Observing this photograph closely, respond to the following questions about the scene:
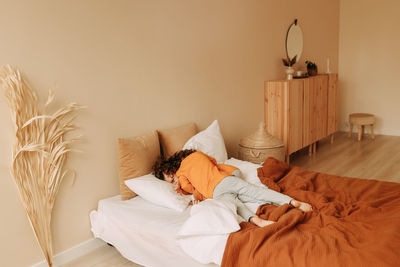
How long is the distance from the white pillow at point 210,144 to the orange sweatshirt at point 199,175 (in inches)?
13.3

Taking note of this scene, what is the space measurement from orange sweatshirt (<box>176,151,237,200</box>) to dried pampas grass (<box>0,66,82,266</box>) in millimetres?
825

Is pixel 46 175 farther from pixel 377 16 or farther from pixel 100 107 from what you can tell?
pixel 377 16

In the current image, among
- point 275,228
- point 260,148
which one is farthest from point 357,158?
point 275,228

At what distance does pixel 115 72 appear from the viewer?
2605mm

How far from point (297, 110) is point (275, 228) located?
266cm

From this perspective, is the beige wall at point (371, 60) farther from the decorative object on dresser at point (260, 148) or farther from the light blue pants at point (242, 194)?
the light blue pants at point (242, 194)

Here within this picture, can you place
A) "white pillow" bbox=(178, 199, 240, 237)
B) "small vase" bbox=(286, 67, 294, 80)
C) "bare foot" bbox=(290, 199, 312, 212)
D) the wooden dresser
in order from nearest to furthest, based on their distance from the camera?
"white pillow" bbox=(178, 199, 240, 237), "bare foot" bbox=(290, 199, 312, 212), the wooden dresser, "small vase" bbox=(286, 67, 294, 80)

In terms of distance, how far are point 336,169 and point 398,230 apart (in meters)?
2.38

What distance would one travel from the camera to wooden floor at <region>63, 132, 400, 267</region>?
12.7ft

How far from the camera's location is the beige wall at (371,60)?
5.51m

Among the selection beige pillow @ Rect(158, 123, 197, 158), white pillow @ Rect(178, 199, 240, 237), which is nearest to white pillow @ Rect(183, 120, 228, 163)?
beige pillow @ Rect(158, 123, 197, 158)

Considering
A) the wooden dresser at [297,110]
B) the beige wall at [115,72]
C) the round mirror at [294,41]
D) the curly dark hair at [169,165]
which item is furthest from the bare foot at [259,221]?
the round mirror at [294,41]

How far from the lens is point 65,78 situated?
2324 millimetres

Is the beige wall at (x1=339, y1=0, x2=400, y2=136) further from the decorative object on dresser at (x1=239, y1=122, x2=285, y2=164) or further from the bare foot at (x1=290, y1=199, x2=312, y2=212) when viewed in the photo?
the bare foot at (x1=290, y1=199, x2=312, y2=212)
